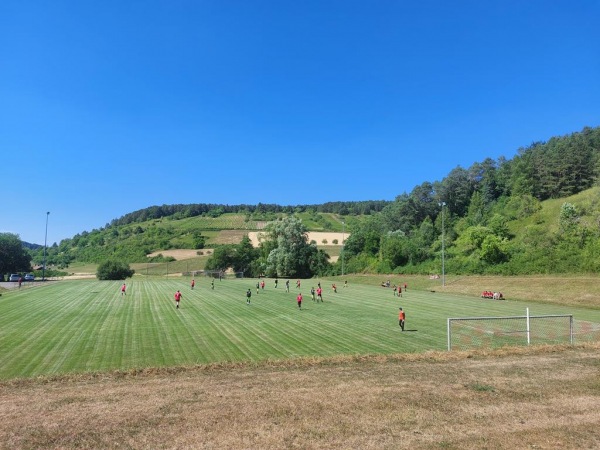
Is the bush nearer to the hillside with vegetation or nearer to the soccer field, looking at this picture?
the hillside with vegetation

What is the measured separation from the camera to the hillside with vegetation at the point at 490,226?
232ft

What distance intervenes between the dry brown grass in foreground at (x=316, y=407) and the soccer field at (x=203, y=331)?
6675 millimetres

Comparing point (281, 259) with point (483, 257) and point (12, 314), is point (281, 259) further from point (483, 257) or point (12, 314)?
point (12, 314)

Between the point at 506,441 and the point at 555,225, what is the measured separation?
3566 inches

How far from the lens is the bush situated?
10988 centimetres

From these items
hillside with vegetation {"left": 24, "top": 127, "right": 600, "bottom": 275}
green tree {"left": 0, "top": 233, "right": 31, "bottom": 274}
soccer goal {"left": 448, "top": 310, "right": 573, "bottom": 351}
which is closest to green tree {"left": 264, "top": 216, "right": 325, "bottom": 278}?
hillside with vegetation {"left": 24, "top": 127, "right": 600, "bottom": 275}

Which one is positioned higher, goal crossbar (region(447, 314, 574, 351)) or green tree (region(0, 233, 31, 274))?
green tree (region(0, 233, 31, 274))

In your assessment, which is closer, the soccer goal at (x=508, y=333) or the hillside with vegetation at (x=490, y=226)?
the soccer goal at (x=508, y=333)

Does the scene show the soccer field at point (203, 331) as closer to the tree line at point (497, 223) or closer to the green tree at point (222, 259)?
the tree line at point (497, 223)

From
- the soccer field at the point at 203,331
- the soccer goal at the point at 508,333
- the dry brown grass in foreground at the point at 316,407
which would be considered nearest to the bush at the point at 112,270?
the soccer field at the point at 203,331

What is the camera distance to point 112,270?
11050 centimetres

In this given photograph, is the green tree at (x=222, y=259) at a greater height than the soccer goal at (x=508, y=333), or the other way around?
the green tree at (x=222, y=259)

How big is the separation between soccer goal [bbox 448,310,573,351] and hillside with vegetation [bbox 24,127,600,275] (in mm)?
38638

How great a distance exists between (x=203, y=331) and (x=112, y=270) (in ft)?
300
